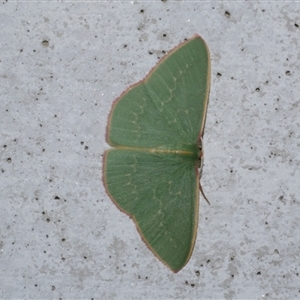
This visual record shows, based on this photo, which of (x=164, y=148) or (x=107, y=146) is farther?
(x=107, y=146)

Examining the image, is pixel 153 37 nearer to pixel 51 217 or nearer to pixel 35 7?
pixel 35 7

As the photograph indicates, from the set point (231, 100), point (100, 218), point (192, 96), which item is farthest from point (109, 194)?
point (231, 100)

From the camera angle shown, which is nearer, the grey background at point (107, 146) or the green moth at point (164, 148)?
the green moth at point (164, 148)

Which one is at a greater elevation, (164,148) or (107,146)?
(164,148)

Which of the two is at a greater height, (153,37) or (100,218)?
(153,37)

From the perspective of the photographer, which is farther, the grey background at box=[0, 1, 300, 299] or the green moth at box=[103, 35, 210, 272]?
the grey background at box=[0, 1, 300, 299]
